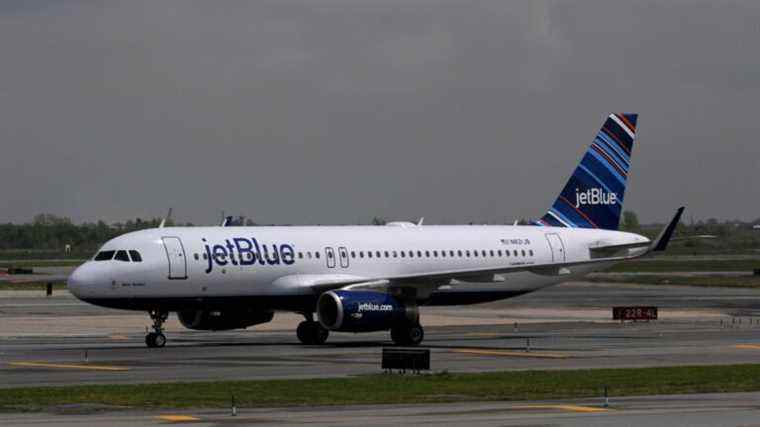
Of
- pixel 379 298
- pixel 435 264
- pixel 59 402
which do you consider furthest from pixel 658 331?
pixel 59 402

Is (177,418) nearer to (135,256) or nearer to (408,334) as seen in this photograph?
(135,256)

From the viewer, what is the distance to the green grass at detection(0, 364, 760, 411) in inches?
1391

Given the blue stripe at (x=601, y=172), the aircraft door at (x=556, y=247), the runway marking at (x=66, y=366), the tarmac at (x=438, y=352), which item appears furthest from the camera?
the blue stripe at (x=601, y=172)

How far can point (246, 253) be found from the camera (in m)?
57.3

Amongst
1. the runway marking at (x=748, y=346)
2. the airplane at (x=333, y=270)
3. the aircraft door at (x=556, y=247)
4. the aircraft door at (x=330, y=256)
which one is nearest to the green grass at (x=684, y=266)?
the aircraft door at (x=556, y=247)

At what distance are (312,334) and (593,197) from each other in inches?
646

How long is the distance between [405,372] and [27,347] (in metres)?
17.6

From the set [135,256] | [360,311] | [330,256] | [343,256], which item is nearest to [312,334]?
[330,256]

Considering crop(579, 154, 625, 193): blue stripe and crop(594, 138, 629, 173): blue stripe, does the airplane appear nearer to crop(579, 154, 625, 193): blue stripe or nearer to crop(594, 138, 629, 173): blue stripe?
crop(579, 154, 625, 193): blue stripe

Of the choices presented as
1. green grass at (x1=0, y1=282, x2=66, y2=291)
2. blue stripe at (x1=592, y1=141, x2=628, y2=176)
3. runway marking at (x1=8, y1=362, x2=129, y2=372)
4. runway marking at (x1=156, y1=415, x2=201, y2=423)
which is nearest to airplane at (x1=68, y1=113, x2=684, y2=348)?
blue stripe at (x1=592, y1=141, x2=628, y2=176)

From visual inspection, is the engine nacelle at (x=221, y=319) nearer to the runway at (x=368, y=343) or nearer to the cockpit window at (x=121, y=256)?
the runway at (x=368, y=343)

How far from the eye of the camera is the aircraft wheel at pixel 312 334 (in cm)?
5825

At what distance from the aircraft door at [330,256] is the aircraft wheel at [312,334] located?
2343mm

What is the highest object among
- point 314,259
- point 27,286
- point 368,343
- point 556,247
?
point 27,286
